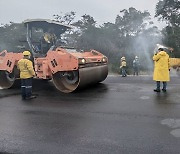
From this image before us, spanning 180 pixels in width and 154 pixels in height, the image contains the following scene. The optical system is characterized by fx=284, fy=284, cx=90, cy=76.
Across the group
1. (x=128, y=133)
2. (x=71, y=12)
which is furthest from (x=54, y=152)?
(x=71, y=12)

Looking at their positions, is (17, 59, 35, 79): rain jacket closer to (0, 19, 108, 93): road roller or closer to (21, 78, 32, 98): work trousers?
(21, 78, 32, 98): work trousers

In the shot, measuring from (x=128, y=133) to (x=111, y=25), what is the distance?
112 feet

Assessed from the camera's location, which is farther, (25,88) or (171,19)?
(171,19)

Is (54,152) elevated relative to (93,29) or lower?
lower

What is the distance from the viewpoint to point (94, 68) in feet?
29.5

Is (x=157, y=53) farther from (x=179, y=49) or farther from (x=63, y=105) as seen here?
(x=179, y=49)

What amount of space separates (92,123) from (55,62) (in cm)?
366

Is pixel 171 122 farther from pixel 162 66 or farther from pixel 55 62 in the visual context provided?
pixel 55 62

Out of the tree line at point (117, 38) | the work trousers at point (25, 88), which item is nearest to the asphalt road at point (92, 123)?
the work trousers at point (25, 88)

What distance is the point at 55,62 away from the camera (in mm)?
8461

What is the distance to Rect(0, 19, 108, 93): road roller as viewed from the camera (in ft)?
27.1

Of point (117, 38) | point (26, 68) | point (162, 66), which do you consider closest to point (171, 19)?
point (117, 38)

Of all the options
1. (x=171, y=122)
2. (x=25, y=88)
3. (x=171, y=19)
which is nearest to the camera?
(x=171, y=122)

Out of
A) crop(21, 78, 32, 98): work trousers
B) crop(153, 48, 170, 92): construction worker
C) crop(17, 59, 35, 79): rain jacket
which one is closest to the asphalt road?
crop(21, 78, 32, 98): work trousers
